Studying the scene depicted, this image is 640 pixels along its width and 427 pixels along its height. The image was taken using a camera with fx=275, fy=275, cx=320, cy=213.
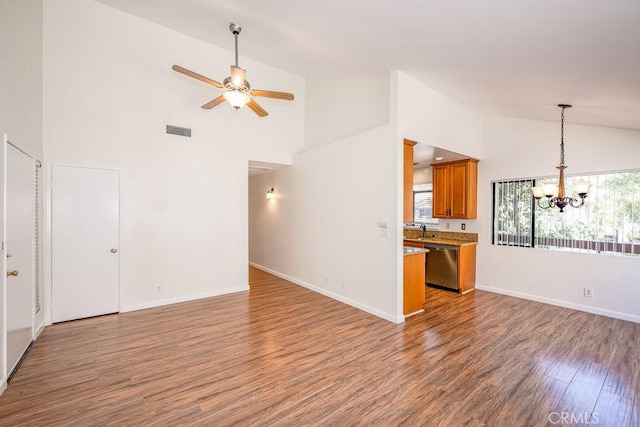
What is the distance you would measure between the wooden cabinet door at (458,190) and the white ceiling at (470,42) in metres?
1.19

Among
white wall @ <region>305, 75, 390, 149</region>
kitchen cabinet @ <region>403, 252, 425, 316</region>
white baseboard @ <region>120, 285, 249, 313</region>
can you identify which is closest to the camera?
kitchen cabinet @ <region>403, 252, 425, 316</region>

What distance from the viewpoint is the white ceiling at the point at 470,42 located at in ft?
6.47

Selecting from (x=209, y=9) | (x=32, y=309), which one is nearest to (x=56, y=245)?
(x=32, y=309)

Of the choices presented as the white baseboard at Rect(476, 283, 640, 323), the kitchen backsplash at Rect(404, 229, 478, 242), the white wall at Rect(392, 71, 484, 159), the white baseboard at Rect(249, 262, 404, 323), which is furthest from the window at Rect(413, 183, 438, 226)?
the white baseboard at Rect(249, 262, 404, 323)

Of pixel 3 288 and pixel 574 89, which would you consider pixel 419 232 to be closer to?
pixel 574 89

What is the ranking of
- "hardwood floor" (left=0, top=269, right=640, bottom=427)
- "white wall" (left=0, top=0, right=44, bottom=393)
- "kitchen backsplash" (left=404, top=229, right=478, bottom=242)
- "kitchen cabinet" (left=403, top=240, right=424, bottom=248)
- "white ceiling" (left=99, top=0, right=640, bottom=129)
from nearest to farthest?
"white ceiling" (left=99, top=0, right=640, bottom=129), "hardwood floor" (left=0, top=269, right=640, bottom=427), "white wall" (left=0, top=0, right=44, bottom=393), "kitchen backsplash" (left=404, top=229, right=478, bottom=242), "kitchen cabinet" (left=403, top=240, right=424, bottom=248)

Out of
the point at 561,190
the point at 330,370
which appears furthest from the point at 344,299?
the point at 561,190

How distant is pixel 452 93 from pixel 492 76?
1049mm

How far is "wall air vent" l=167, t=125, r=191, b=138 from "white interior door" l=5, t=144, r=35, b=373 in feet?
5.80

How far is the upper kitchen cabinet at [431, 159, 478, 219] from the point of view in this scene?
17.3 feet

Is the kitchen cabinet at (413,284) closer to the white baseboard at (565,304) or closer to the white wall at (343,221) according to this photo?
the white wall at (343,221)

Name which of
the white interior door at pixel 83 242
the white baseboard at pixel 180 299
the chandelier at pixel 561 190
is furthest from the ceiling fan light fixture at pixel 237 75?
the chandelier at pixel 561 190

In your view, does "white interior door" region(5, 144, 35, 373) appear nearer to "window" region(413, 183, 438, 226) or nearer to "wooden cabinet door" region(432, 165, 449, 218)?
"wooden cabinet door" region(432, 165, 449, 218)

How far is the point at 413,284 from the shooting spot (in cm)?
407
